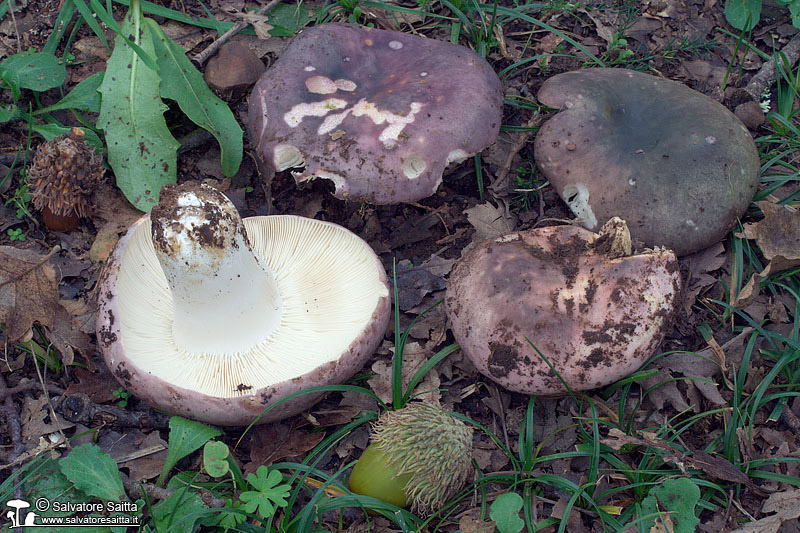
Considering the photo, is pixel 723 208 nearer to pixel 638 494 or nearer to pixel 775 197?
pixel 775 197

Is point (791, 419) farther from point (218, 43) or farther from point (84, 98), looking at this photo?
point (84, 98)

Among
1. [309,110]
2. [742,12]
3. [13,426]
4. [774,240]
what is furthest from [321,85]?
[742,12]

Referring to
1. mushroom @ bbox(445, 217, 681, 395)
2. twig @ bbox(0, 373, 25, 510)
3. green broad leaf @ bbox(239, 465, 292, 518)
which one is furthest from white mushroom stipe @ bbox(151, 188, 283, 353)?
mushroom @ bbox(445, 217, 681, 395)

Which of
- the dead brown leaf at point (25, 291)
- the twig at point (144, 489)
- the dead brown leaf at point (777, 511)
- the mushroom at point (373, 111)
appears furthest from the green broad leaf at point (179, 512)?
the dead brown leaf at point (777, 511)

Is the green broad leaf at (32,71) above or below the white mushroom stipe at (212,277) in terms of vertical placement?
above

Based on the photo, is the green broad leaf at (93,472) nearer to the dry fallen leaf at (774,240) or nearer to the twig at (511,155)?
the twig at (511,155)

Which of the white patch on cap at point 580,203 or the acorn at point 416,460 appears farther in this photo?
the white patch on cap at point 580,203

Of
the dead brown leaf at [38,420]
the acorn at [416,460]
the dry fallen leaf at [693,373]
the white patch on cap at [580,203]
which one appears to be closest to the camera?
the acorn at [416,460]

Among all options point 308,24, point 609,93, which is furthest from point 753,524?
point 308,24

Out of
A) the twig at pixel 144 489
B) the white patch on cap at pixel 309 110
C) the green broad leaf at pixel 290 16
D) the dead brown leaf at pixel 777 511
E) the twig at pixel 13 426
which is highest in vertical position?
the green broad leaf at pixel 290 16
